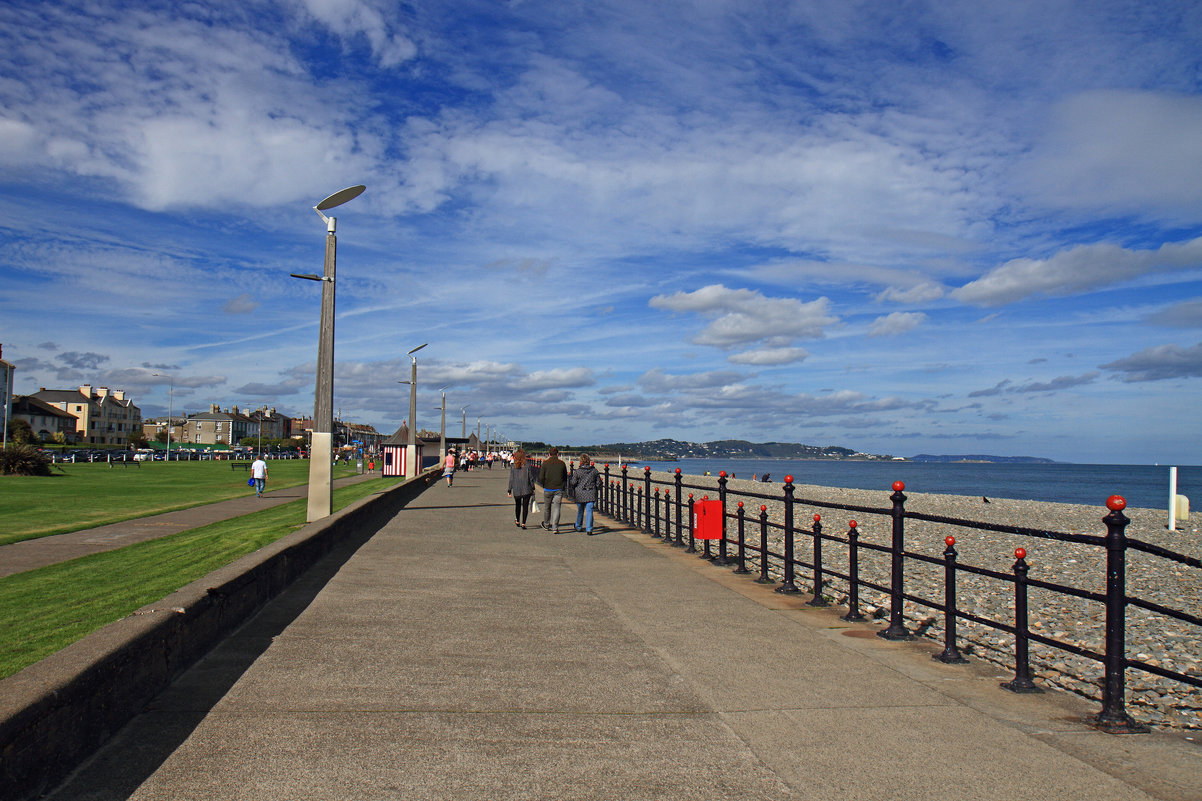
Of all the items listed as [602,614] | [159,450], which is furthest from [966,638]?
[159,450]

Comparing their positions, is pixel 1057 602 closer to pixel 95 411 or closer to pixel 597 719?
pixel 597 719

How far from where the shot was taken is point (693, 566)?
11.9m

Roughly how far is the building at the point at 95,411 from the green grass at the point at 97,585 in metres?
149

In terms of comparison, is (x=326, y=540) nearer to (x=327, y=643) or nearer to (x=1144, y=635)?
(x=327, y=643)

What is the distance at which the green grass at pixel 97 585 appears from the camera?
7609 millimetres

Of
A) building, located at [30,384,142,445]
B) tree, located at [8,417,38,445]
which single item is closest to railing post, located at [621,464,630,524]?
tree, located at [8,417,38,445]

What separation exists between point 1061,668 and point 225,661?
8.13m

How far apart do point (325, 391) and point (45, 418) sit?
461ft

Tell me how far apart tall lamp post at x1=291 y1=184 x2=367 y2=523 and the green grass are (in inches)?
35.3

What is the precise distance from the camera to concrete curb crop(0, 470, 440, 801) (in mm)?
3713

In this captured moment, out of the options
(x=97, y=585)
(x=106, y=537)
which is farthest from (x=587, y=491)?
(x=106, y=537)

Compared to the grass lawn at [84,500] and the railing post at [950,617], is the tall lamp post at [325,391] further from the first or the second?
the railing post at [950,617]

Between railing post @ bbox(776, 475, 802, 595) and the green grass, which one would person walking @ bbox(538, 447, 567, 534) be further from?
railing post @ bbox(776, 475, 802, 595)

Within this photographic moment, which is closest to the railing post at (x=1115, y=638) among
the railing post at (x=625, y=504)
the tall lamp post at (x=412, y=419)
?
the railing post at (x=625, y=504)
